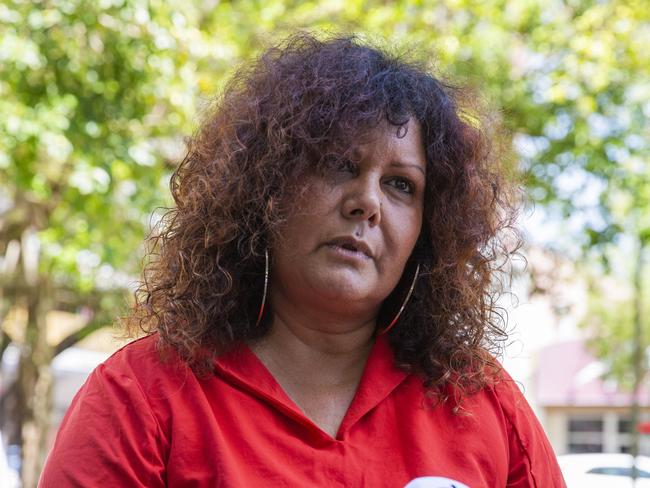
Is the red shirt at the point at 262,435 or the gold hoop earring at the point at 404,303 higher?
the gold hoop earring at the point at 404,303

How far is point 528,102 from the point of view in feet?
32.4

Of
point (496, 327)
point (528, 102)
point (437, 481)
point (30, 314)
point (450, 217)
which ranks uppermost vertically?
point (528, 102)

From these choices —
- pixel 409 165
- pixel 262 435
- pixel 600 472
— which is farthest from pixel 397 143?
pixel 600 472

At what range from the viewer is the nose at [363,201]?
7.37 ft

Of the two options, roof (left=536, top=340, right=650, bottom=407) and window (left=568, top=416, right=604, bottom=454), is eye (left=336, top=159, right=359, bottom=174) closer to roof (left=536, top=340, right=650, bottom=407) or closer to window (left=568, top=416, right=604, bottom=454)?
roof (left=536, top=340, right=650, bottom=407)

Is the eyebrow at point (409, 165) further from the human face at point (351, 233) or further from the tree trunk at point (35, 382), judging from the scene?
the tree trunk at point (35, 382)

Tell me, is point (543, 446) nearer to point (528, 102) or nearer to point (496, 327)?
point (496, 327)

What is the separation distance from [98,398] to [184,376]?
173 millimetres

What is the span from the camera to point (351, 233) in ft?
7.36

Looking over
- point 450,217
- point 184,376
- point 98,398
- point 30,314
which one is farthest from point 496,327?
point 30,314

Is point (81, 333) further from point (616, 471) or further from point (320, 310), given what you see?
point (320, 310)

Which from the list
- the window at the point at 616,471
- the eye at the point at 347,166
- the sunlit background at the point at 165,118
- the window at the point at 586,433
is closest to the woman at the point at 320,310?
the eye at the point at 347,166

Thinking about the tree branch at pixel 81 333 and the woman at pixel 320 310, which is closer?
the woman at pixel 320 310

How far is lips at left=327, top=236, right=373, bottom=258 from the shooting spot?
7.36 feet
